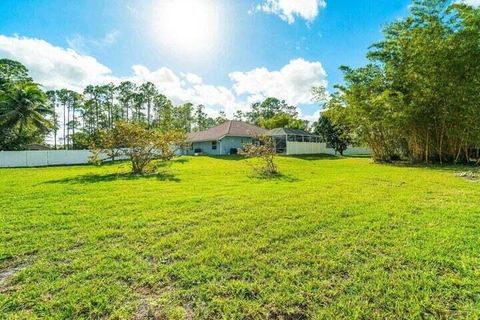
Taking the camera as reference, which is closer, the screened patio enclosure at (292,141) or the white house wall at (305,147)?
the screened patio enclosure at (292,141)

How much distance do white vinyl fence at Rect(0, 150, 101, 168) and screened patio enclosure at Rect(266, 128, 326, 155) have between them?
16.6 meters

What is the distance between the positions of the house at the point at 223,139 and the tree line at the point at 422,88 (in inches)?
404

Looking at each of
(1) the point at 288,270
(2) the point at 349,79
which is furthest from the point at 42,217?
(2) the point at 349,79

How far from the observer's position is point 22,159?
63.4 ft

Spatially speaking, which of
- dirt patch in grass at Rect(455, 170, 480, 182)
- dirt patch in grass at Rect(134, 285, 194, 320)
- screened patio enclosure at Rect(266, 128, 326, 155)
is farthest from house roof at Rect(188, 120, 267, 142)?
dirt patch in grass at Rect(134, 285, 194, 320)

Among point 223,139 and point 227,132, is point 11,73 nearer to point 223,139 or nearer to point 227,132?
point 223,139

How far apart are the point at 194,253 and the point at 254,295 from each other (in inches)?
42.1

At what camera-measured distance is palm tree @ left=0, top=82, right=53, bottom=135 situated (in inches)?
872

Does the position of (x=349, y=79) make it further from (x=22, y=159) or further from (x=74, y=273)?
(x=22, y=159)

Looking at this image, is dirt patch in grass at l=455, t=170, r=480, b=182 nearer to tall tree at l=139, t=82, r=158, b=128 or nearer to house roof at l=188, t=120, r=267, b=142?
house roof at l=188, t=120, r=267, b=142

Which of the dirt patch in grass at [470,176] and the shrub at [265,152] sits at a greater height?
the shrub at [265,152]

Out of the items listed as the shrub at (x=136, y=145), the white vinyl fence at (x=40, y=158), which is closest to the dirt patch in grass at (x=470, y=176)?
the shrub at (x=136, y=145)

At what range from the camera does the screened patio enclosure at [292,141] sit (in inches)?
1013

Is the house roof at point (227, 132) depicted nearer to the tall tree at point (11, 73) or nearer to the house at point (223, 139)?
the house at point (223, 139)
